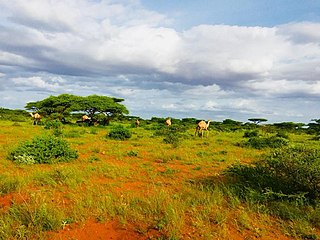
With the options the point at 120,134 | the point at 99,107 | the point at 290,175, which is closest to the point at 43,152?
the point at 290,175

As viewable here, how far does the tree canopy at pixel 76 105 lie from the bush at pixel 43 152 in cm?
2120

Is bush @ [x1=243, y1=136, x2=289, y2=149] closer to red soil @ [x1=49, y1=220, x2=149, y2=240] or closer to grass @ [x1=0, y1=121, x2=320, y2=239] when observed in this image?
grass @ [x1=0, y1=121, x2=320, y2=239]

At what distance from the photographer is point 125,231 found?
5.77 metres

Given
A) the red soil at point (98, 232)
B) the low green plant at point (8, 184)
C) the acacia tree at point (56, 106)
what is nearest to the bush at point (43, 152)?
the low green plant at point (8, 184)

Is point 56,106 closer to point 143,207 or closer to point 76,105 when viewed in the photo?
point 76,105

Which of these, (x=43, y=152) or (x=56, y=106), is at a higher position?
(x=56, y=106)

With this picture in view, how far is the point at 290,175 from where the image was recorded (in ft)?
24.4

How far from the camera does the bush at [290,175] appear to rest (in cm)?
695

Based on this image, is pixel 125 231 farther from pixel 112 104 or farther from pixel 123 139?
pixel 112 104

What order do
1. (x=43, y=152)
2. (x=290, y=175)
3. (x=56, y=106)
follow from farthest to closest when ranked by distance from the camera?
(x=56, y=106)
(x=43, y=152)
(x=290, y=175)

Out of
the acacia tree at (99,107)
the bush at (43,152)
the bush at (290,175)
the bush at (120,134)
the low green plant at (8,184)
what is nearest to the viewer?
the bush at (290,175)

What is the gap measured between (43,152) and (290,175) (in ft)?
29.8

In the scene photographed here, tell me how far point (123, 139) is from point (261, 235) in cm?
1556

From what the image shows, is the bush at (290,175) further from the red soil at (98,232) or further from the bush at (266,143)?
the bush at (266,143)
